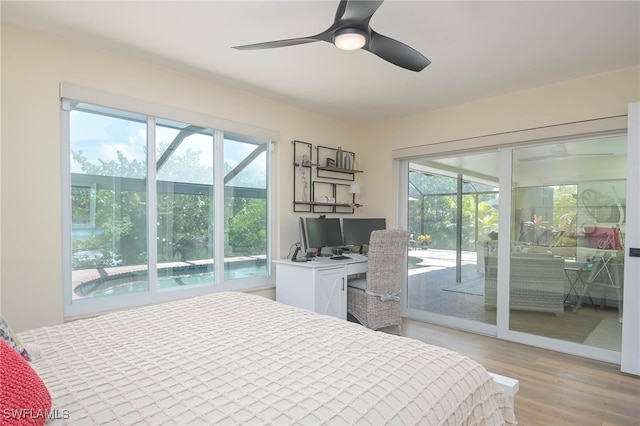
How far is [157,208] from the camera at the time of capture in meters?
2.94

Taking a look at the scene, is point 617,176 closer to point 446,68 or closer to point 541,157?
point 541,157

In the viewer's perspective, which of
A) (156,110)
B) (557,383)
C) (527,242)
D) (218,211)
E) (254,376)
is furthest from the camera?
(527,242)

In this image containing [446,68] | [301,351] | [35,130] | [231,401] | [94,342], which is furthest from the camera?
[446,68]

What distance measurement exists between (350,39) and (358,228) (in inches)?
103

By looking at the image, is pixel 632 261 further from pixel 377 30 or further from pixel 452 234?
pixel 377 30

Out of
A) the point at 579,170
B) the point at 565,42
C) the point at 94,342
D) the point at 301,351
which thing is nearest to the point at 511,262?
the point at 579,170

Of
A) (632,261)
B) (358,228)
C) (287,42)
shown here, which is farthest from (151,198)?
(632,261)

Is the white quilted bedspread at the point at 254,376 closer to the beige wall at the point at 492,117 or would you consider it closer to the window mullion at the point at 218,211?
the window mullion at the point at 218,211

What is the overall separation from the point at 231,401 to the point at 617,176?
3573 mm

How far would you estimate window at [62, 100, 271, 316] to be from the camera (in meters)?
2.57

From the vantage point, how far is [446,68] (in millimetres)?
2832

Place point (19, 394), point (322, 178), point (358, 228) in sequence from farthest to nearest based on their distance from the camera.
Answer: point (322, 178) → point (358, 228) → point (19, 394)

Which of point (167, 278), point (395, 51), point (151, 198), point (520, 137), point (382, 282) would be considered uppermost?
point (395, 51)

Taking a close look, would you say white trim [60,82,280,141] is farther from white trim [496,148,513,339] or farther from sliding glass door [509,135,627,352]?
sliding glass door [509,135,627,352]
